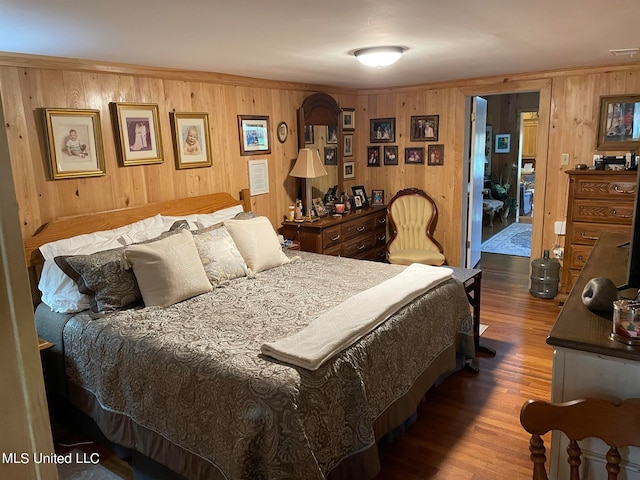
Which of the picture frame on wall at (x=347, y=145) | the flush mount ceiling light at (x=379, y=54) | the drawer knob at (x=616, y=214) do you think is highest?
the flush mount ceiling light at (x=379, y=54)

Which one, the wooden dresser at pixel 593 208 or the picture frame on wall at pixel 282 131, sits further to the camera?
the picture frame on wall at pixel 282 131

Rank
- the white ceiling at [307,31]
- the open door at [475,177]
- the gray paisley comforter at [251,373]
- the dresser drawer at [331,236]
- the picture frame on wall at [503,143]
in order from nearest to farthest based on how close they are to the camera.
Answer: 1. the gray paisley comforter at [251,373]
2. the white ceiling at [307,31]
3. the dresser drawer at [331,236]
4. the open door at [475,177]
5. the picture frame on wall at [503,143]

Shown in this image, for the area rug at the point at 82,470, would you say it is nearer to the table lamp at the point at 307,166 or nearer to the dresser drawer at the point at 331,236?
the dresser drawer at the point at 331,236

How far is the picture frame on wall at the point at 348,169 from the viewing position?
568 centimetres

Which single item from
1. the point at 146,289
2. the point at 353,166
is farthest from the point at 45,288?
the point at 353,166

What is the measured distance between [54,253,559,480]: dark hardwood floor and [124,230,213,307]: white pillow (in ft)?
2.90

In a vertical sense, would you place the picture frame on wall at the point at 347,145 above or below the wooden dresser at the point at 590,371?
above

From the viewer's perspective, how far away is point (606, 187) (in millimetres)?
4172

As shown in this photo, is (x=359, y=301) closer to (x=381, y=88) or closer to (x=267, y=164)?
(x=267, y=164)

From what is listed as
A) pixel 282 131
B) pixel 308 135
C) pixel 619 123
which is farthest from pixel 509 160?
pixel 282 131

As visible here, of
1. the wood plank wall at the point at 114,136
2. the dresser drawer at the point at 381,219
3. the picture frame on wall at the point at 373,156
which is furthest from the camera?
the picture frame on wall at the point at 373,156

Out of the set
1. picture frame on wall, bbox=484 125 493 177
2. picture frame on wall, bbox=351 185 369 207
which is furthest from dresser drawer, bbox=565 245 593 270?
picture frame on wall, bbox=484 125 493 177

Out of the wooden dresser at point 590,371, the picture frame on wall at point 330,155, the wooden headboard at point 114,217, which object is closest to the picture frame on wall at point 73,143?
the wooden headboard at point 114,217

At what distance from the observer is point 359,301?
2652mm
